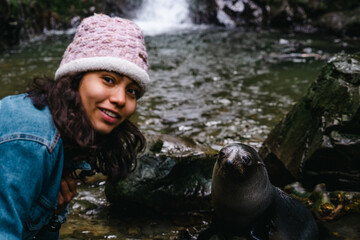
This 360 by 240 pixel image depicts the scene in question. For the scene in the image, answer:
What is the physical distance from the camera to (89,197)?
3.59 meters

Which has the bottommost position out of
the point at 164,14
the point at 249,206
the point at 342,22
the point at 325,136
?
the point at 249,206

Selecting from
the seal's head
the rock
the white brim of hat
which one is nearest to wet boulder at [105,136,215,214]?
the seal's head

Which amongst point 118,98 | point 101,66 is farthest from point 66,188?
point 101,66

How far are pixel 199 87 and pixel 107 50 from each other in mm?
6148

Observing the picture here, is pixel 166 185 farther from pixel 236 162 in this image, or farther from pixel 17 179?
pixel 17 179

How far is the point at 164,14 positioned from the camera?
68.2 feet

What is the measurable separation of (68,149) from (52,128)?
0.71ft

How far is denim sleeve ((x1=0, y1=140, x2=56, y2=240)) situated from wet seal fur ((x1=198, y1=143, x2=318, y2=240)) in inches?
56.1

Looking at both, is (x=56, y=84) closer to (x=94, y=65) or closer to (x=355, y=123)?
(x=94, y=65)

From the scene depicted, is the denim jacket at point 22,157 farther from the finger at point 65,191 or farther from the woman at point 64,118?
the finger at point 65,191

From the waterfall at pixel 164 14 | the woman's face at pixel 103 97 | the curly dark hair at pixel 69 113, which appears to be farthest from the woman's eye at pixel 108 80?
the waterfall at pixel 164 14

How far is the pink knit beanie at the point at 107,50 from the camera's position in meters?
1.90

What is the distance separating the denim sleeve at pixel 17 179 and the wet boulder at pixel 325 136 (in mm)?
2740

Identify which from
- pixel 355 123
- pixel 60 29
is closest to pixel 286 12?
pixel 60 29
